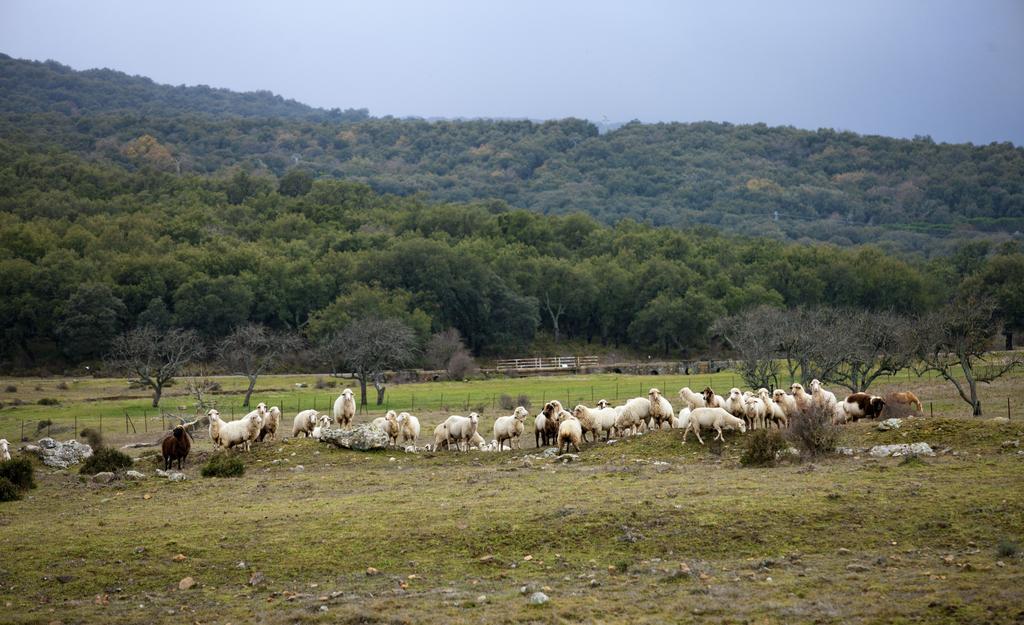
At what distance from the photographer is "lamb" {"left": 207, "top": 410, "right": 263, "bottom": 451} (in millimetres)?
26484

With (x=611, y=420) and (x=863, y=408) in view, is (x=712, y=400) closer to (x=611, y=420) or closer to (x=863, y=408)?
(x=611, y=420)

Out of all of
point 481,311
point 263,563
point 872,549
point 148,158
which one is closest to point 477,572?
→ point 263,563

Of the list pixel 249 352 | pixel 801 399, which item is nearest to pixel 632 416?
pixel 801 399

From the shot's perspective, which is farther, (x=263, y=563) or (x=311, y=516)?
(x=311, y=516)

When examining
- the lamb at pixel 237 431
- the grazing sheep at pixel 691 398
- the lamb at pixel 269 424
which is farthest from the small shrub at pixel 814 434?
the lamb at pixel 269 424

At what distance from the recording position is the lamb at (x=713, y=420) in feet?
76.8

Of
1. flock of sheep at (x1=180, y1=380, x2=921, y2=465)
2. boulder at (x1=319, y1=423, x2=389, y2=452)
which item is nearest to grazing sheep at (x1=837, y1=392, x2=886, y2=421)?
flock of sheep at (x1=180, y1=380, x2=921, y2=465)

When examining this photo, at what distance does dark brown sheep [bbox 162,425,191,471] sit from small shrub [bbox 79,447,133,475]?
0.95m

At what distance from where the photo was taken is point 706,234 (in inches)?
5408

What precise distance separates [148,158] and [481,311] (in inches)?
4193

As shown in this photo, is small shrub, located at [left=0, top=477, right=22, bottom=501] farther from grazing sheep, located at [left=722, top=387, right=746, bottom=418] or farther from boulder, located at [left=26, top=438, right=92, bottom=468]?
grazing sheep, located at [left=722, top=387, right=746, bottom=418]

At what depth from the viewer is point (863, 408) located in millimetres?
27469

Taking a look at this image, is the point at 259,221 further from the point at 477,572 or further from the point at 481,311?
the point at 477,572

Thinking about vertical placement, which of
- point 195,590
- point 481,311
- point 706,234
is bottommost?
point 195,590
